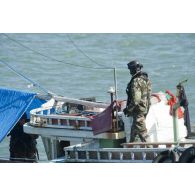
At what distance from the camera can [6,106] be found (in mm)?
17406

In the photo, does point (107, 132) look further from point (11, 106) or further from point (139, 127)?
point (11, 106)

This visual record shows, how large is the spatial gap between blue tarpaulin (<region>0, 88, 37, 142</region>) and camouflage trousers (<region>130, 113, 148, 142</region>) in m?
2.42

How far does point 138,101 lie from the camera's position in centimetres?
1559

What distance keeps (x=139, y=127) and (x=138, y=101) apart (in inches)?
16.1

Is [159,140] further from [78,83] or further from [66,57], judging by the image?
[66,57]

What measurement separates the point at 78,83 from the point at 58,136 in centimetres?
976

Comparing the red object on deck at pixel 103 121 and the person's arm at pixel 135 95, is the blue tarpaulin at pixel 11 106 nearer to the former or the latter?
the red object on deck at pixel 103 121

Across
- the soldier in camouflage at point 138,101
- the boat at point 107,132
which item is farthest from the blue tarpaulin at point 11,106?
the soldier in camouflage at point 138,101

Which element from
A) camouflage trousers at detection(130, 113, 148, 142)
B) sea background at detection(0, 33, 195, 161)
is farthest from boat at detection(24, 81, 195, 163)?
sea background at detection(0, 33, 195, 161)

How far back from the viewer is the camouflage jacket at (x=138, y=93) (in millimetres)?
15539

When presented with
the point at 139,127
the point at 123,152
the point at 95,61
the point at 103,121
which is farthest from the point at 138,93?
the point at 95,61

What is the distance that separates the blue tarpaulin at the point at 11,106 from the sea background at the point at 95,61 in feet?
18.7

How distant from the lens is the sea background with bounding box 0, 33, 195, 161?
25781mm

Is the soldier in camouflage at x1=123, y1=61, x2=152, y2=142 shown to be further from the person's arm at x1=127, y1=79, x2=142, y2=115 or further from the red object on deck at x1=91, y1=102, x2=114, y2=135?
the red object on deck at x1=91, y1=102, x2=114, y2=135
